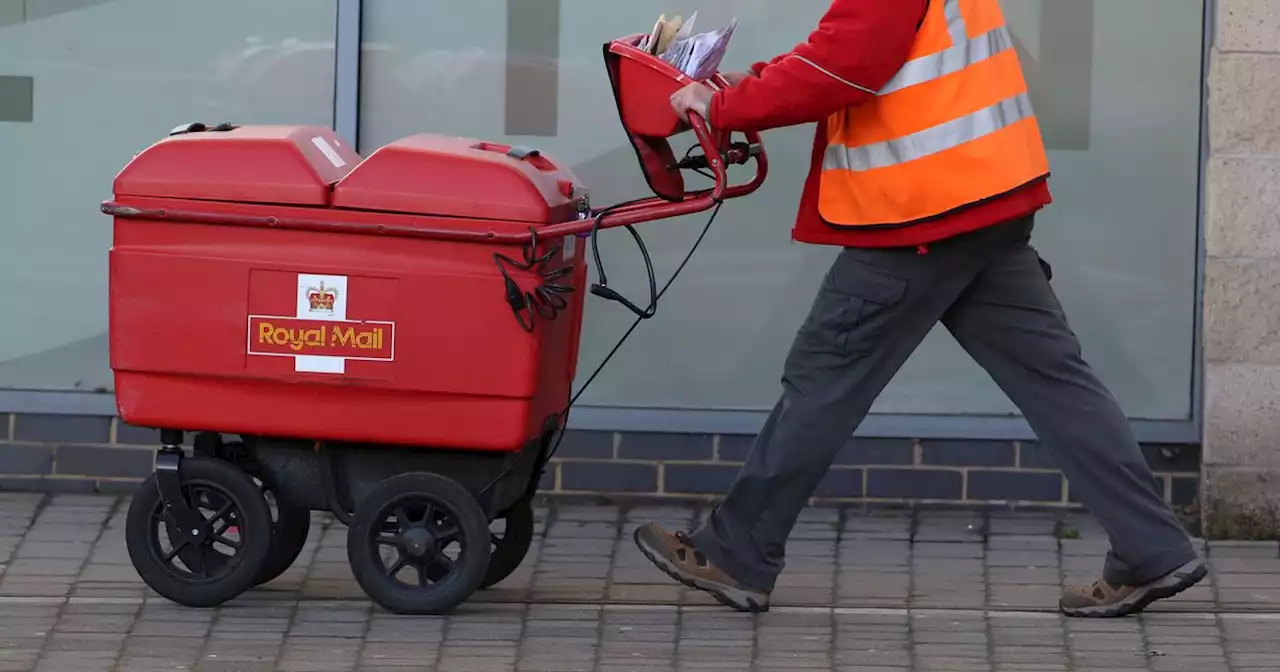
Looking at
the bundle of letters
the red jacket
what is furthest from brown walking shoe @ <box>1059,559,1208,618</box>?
the bundle of letters

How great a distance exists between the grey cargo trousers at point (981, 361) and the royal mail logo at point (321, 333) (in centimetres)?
96

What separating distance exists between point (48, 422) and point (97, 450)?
0.56 feet

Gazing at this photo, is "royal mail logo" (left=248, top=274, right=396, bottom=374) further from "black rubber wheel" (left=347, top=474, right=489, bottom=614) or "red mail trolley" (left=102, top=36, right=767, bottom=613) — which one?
"black rubber wheel" (left=347, top=474, right=489, bottom=614)

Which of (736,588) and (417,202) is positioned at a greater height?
(417,202)

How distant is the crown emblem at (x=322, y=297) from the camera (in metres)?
4.86

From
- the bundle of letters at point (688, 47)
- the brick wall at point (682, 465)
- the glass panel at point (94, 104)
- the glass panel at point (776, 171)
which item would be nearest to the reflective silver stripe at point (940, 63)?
the bundle of letters at point (688, 47)

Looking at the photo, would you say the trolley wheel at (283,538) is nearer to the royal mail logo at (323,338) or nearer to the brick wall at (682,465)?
the royal mail logo at (323,338)

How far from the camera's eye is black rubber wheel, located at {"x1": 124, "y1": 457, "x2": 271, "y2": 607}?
509cm

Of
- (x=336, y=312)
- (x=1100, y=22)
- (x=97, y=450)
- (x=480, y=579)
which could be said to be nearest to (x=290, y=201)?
(x=336, y=312)

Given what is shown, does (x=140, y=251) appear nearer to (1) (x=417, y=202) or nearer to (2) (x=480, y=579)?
(1) (x=417, y=202)

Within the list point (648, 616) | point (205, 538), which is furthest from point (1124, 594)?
point (205, 538)

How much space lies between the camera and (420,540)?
5.04m

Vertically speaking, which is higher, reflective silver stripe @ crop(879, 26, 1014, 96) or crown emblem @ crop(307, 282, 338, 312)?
reflective silver stripe @ crop(879, 26, 1014, 96)

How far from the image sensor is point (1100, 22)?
6.18 metres
